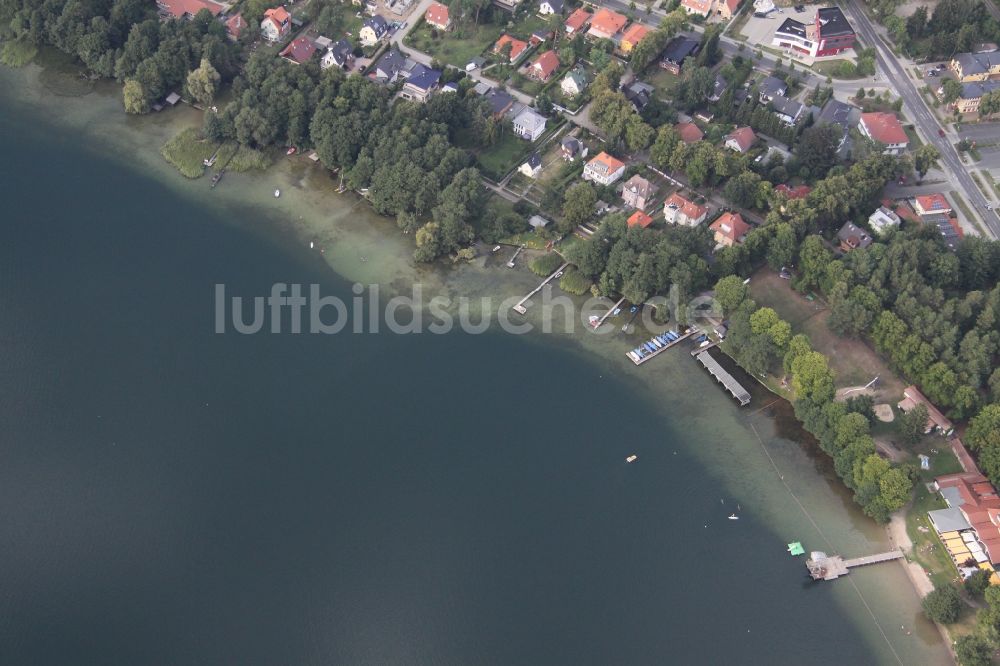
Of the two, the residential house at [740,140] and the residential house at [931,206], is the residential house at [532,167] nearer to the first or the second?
the residential house at [740,140]

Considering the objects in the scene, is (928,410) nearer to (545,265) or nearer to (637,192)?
(637,192)

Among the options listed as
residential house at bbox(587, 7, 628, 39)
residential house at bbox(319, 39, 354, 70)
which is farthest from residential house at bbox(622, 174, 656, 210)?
residential house at bbox(319, 39, 354, 70)

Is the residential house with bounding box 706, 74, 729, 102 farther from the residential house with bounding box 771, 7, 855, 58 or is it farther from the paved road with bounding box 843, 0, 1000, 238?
the paved road with bounding box 843, 0, 1000, 238

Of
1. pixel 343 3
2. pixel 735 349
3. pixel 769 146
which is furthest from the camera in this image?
pixel 343 3

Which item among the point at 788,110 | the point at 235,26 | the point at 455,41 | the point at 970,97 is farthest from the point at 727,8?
the point at 235,26

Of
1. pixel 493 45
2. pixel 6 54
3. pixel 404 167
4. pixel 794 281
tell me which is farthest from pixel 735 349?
pixel 6 54

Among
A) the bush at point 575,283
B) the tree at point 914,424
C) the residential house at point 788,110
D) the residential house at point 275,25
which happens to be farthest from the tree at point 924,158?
the residential house at point 275,25

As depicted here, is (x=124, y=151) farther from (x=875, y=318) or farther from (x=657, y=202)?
(x=875, y=318)
